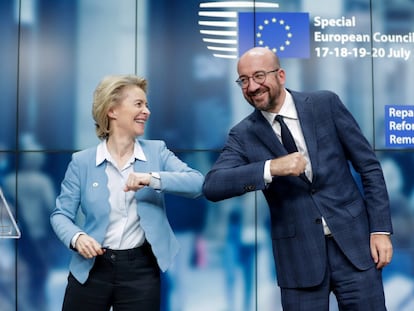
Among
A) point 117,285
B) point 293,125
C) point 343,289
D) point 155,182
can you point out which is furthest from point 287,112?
point 117,285

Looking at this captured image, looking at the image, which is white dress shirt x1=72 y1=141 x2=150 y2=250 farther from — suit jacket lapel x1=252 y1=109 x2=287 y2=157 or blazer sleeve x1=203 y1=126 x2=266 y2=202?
suit jacket lapel x1=252 y1=109 x2=287 y2=157

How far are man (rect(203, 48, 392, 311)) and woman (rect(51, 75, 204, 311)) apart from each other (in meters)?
0.26

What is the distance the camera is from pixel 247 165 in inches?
94.8

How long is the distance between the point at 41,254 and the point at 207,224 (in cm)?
144

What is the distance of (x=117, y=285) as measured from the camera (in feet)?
8.31

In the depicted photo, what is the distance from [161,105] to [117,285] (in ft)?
8.65

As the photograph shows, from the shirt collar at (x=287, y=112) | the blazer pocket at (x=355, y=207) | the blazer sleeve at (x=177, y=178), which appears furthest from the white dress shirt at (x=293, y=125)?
the blazer sleeve at (x=177, y=178)

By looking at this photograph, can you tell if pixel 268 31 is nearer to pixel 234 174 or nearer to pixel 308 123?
pixel 308 123

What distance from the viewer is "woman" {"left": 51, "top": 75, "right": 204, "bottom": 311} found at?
2.51 m

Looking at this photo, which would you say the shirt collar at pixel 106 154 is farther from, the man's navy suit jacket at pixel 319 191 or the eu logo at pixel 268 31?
the eu logo at pixel 268 31

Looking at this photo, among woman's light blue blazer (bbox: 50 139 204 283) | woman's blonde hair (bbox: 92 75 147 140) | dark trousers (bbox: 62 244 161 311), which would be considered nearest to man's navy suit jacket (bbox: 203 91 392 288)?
woman's light blue blazer (bbox: 50 139 204 283)

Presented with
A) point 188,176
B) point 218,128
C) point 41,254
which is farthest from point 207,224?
point 188,176

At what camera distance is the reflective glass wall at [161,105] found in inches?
194

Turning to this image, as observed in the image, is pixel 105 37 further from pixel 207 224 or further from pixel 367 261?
pixel 367 261
